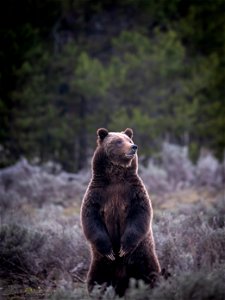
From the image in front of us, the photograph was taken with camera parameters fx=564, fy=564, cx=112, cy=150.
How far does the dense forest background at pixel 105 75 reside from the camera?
59.6 feet

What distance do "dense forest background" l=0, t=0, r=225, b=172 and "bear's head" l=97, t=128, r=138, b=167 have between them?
1145 cm

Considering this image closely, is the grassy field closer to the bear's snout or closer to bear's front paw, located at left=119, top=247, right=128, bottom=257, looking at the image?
bear's front paw, located at left=119, top=247, right=128, bottom=257

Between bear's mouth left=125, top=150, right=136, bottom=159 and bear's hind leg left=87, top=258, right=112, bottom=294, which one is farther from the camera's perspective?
bear's mouth left=125, top=150, right=136, bottom=159

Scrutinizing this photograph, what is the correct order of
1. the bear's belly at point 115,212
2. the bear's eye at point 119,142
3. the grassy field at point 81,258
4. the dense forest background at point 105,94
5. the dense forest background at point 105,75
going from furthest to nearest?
the dense forest background at point 105,75
the dense forest background at point 105,94
the bear's eye at point 119,142
the bear's belly at point 115,212
the grassy field at point 81,258

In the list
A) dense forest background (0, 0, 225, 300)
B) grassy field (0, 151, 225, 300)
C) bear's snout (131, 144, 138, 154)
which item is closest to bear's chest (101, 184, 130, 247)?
bear's snout (131, 144, 138, 154)

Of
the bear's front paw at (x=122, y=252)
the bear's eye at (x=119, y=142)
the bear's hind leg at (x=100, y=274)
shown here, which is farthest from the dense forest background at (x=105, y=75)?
the bear's front paw at (x=122, y=252)

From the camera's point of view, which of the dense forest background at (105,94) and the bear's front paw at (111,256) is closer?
the bear's front paw at (111,256)

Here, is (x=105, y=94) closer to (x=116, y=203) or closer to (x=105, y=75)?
(x=105, y=75)

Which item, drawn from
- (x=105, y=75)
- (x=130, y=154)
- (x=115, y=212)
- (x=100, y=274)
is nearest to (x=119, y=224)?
(x=115, y=212)

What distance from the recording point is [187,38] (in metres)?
24.1

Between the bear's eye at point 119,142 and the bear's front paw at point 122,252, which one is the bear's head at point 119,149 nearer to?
the bear's eye at point 119,142

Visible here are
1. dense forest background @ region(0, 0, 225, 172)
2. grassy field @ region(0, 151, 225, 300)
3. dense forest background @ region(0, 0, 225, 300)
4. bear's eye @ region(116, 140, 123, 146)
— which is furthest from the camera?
dense forest background @ region(0, 0, 225, 172)

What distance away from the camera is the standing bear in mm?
5574

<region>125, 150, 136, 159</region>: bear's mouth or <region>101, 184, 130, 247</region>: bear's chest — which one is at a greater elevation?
<region>125, 150, 136, 159</region>: bear's mouth
